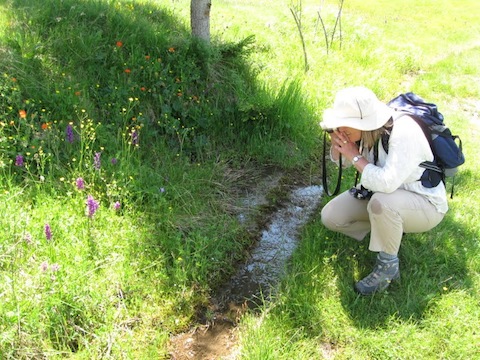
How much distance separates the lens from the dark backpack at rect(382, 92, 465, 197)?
2916 millimetres

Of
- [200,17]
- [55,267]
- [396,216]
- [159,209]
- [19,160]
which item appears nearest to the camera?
[55,267]

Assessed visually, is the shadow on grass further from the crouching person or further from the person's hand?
the person's hand

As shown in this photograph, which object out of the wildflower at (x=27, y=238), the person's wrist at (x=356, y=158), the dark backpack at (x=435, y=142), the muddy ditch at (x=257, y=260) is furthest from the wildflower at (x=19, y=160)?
the dark backpack at (x=435, y=142)

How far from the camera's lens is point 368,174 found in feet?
9.77

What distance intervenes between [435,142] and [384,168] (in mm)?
384

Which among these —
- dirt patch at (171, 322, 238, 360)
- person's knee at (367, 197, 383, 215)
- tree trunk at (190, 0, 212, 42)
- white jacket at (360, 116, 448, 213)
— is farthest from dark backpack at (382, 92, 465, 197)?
tree trunk at (190, 0, 212, 42)

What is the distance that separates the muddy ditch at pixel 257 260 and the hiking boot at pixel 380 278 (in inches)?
26.1

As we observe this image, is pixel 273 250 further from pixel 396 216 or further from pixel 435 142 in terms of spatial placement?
pixel 435 142

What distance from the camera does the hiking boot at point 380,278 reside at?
3230 millimetres

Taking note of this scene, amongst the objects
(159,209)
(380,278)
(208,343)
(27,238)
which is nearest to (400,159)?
(380,278)

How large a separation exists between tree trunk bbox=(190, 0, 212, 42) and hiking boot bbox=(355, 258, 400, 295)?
11.4 feet

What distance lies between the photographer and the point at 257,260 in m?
3.73

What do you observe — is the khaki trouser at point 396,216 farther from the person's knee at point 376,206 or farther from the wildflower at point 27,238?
the wildflower at point 27,238

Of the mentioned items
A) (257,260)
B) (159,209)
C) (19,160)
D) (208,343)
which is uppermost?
(19,160)
